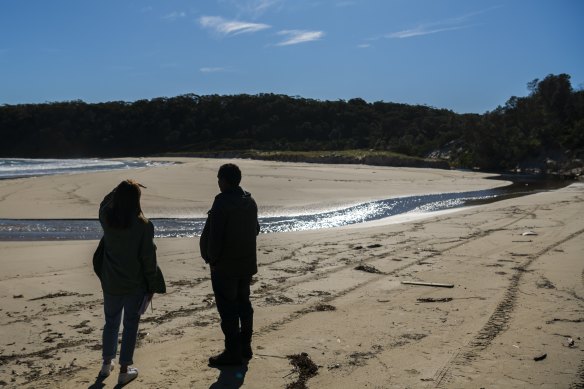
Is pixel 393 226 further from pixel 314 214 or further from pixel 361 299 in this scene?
pixel 361 299

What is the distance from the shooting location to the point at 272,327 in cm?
571

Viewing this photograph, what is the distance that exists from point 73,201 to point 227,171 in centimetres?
1533

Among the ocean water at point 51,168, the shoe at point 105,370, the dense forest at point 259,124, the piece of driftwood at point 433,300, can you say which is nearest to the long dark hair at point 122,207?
the shoe at point 105,370

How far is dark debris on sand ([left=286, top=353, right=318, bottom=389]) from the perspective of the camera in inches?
169

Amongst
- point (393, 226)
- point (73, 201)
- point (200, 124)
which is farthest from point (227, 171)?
point (200, 124)

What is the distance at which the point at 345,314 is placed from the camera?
611 cm

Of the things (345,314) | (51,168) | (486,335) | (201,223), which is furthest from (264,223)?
(51,168)

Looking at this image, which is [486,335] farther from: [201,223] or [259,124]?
[259,124]

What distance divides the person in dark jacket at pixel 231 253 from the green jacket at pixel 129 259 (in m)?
0.52

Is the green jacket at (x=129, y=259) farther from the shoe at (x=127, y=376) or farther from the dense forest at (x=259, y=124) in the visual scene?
the dense forest at (x=259, y=124)

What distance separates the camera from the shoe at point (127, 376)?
4.33 meters

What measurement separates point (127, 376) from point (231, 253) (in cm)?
127

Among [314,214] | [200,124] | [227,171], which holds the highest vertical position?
[200,124]

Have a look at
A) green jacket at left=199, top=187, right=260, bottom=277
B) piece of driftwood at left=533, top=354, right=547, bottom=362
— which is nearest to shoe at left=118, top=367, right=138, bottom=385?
green jacket at left=199, top=187, right=260, bottom=277
